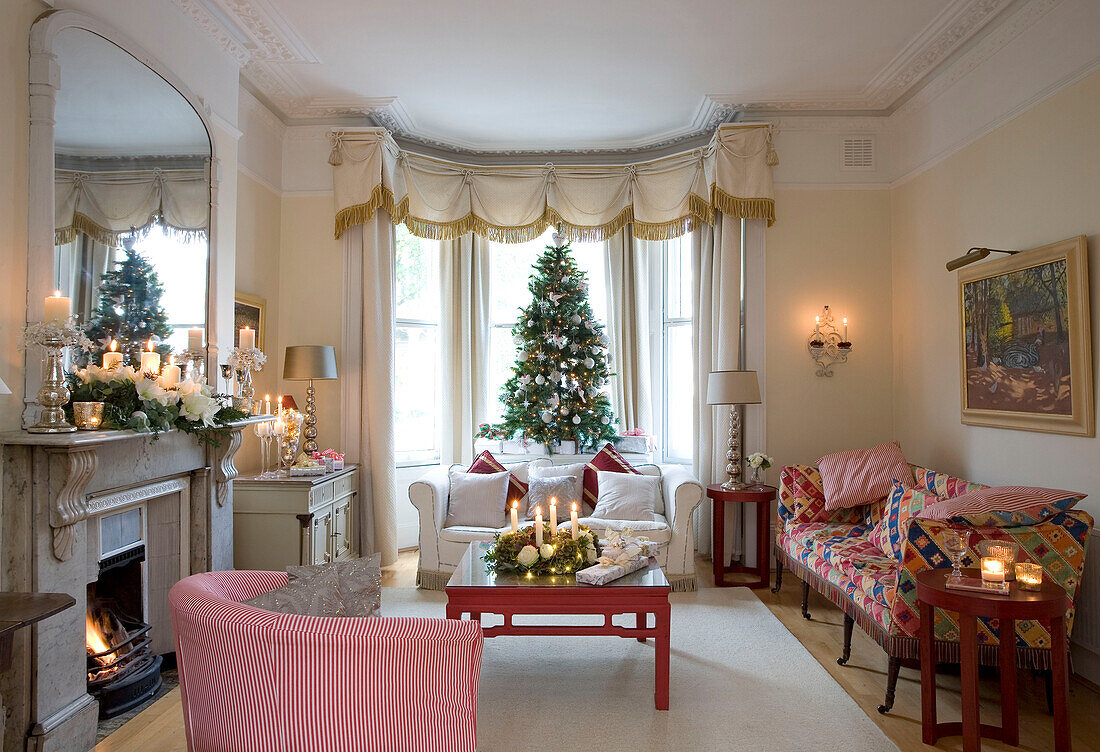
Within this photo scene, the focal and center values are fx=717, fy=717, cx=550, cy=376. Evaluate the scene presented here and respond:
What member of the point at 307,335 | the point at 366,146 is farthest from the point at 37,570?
the point at 366,146

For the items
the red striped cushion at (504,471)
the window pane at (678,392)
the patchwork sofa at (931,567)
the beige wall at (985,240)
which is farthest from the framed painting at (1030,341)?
the red striped cushion at (504,471)

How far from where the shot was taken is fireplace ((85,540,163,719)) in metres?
3.23

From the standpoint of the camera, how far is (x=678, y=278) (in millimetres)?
6891

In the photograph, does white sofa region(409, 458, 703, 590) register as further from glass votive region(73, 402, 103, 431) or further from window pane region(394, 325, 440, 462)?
glass votive region(73, 402, 103, 431)

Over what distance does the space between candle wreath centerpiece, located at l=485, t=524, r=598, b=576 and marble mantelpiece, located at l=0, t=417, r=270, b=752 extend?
184 centimetres

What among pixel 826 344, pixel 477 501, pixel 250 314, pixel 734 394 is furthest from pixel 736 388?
pixel 250 314

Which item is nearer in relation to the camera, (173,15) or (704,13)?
(173,15)

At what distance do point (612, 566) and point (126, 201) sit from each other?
2.88 meters

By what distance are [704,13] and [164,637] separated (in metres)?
4.76

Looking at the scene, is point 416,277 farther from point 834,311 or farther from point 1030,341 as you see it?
point 1030,341

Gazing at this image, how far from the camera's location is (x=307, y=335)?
594cm

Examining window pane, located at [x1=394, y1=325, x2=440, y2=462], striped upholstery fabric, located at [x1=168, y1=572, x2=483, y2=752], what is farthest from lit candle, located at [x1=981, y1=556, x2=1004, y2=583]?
window pane, located at [x1=394, y1=325, x2=440, y2=462]

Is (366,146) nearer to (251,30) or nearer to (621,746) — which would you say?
(251,30)

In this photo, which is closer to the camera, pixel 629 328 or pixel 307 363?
pixel 307 363
